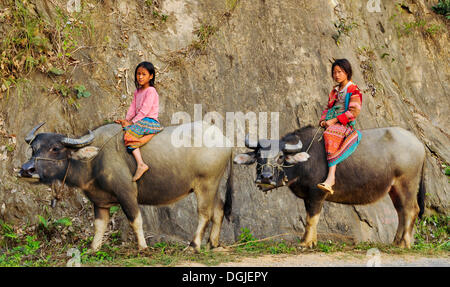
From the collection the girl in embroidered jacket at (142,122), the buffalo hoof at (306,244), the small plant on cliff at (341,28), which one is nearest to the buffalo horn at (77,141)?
the girl in embroidered jacket at (142,122)

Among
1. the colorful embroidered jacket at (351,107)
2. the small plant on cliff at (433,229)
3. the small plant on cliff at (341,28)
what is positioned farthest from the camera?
the small plant on cliff at (341,28)

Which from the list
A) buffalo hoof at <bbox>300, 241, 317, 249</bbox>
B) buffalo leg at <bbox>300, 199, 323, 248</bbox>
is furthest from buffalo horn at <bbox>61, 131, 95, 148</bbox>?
buffalo hoof at <bbox>300, 241, 317, 249</bbox>

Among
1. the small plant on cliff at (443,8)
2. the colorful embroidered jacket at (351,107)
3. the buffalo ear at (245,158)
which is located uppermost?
the small plant on cliff at (443,8)

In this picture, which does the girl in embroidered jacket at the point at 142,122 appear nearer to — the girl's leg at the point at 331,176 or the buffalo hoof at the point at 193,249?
the buffalo hoof at the point at 193,249

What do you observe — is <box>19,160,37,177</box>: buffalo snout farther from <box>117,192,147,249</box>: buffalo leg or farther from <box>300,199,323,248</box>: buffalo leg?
<box>300,199,323,248</box>: buffalo leg

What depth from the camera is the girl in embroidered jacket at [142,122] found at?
584 cm

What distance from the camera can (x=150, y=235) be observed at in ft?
23.8

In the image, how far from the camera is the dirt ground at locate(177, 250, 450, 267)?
5340 millimetres

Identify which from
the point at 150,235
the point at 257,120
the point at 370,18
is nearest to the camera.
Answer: the point at 150,235

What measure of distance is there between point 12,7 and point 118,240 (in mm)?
4725

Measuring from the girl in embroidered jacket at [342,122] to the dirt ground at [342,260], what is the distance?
0.85 m

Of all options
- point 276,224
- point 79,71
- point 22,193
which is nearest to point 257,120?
point 276,224

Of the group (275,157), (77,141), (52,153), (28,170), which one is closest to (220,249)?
(275,157)
